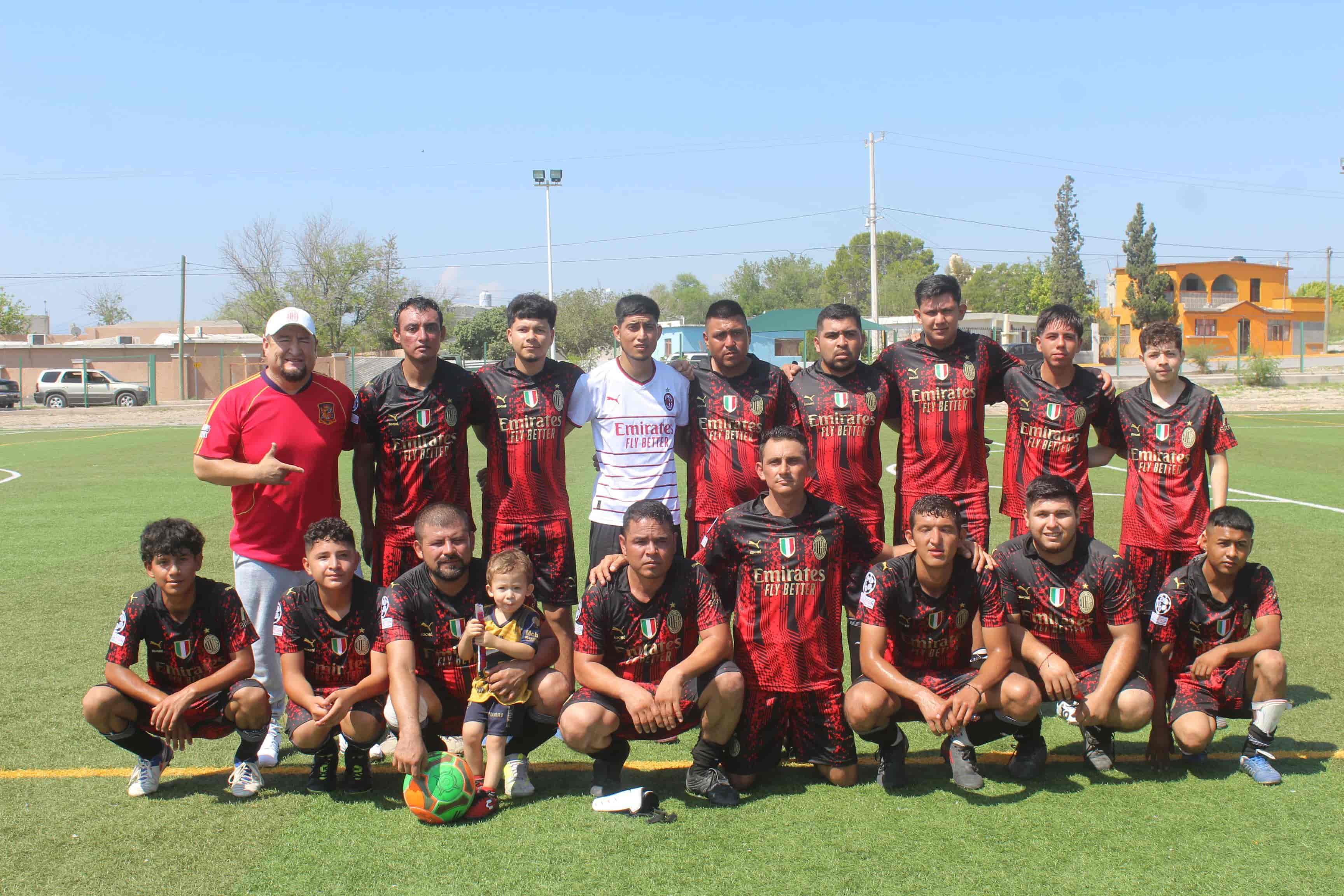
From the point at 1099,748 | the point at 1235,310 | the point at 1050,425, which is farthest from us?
the point at 1235,310

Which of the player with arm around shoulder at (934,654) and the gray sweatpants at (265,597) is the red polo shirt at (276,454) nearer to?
the gray sweatpants at (265,597)

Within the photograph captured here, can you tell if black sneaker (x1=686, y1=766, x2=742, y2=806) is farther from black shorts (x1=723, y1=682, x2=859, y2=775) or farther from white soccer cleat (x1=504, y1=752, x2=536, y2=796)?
white soccer cleat (x1=504, y1=752, x2=536, y2=796)

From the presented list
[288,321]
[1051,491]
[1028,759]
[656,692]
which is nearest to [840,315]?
[1051,491]

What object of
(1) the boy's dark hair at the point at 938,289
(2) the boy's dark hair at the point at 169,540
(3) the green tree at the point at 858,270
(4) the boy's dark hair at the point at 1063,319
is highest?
(3) the green tree at the point at 858,270

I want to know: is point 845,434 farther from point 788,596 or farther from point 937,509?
point 788,596

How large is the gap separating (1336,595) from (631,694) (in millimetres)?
5927

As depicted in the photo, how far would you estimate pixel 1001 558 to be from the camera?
4.58 metres

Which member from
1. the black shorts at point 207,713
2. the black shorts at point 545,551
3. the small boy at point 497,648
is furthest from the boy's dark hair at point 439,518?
the black shorts at point 207,713

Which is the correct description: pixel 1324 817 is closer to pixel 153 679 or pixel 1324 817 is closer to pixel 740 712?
pixel 740 712

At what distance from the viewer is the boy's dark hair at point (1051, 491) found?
4.42 metres

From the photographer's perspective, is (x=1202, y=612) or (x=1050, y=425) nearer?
(x=1202, y=612)

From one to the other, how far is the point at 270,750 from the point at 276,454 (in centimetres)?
135

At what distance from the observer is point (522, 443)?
4973 millimetres

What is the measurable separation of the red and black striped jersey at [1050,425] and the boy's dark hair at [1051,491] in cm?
61
